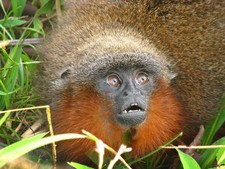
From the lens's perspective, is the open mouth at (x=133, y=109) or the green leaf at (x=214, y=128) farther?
the green leaf at (x=214, y=128)

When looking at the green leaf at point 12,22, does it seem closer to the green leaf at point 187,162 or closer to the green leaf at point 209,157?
the green leaf at point 209,157

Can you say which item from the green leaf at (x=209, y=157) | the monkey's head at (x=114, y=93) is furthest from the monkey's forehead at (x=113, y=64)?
the green leaf at (x=209, y=157)

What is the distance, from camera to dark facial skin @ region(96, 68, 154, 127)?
151 inches

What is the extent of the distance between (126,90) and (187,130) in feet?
2.34

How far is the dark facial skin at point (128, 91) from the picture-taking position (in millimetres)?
3828

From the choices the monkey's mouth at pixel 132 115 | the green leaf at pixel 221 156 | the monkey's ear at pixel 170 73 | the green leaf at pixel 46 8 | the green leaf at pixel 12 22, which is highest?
the green leaf at pixel 46 8

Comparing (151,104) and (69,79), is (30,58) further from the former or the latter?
(151,104)

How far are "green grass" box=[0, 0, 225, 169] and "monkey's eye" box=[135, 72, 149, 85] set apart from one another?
480 mm

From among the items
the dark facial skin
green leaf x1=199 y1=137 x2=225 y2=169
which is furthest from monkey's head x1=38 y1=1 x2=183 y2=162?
green leaf x1=199 y1=137 x2=225 y2=169

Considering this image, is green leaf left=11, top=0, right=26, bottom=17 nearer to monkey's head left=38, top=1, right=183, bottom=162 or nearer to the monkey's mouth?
monkey's head left=38, top=1, right=183, bottom=162

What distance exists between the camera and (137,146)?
4.12m

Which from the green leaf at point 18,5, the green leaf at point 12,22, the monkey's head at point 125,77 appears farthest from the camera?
the green leaf at point 18,5

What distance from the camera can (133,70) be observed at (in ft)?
13.4

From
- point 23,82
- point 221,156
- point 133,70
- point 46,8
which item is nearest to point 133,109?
point 133,70
